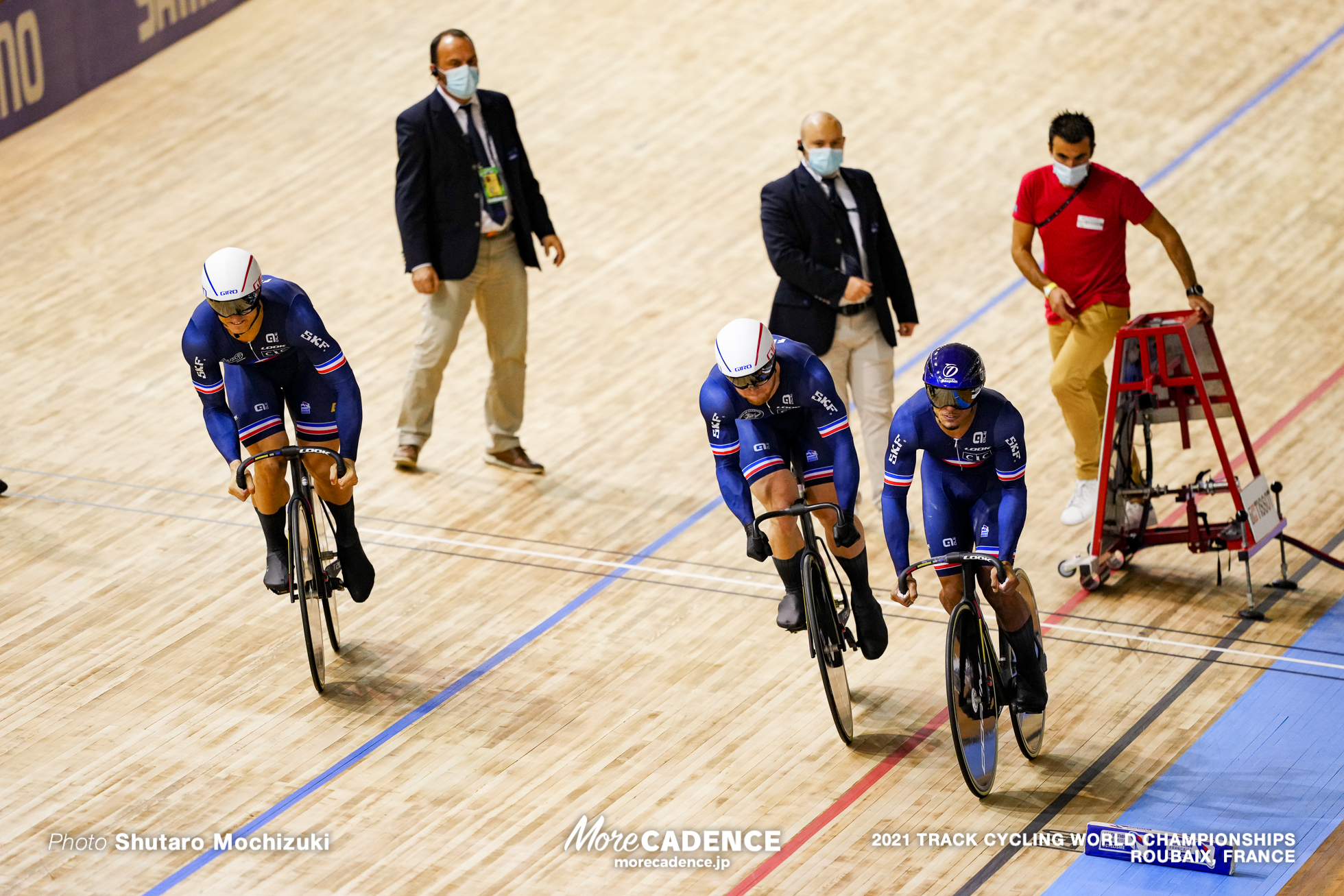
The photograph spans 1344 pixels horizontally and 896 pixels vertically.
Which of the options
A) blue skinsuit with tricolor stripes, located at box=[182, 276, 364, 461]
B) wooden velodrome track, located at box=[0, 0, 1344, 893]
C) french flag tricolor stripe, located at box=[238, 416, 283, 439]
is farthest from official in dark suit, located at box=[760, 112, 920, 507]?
french flag tricolor stripe, located at box=[238, 416, 283, 439]

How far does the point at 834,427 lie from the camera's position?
5.93m

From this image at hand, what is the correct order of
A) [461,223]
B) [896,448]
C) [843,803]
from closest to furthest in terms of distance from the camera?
[896,448]
[843,803]
[461,223]

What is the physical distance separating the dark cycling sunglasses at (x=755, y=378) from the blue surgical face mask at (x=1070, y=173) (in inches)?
80.2

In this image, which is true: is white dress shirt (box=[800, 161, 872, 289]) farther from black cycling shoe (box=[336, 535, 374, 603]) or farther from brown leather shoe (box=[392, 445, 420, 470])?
black cycling shoe (box=[336, 535, 374, 603])

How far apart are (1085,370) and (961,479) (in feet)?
5.72

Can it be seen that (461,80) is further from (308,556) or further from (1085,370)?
(1085,370)

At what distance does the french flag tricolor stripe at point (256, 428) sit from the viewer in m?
6.36

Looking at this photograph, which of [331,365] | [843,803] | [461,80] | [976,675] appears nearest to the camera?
[976,675]

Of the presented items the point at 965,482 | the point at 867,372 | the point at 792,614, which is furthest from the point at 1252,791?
the point at 867,372

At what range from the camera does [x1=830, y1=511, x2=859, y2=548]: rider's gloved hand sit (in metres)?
5.79

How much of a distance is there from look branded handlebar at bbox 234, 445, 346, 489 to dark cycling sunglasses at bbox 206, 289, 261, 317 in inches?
19.7

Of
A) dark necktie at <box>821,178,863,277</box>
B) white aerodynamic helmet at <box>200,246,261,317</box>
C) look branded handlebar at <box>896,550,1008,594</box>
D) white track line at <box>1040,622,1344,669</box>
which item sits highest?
white aerodynamic helmet at <box>200,246,261,317</box>

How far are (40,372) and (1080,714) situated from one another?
5.77 metres

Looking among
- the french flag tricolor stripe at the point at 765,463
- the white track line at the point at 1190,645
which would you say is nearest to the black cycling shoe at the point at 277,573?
the french flag tricolor stripe at the point at 765,463
